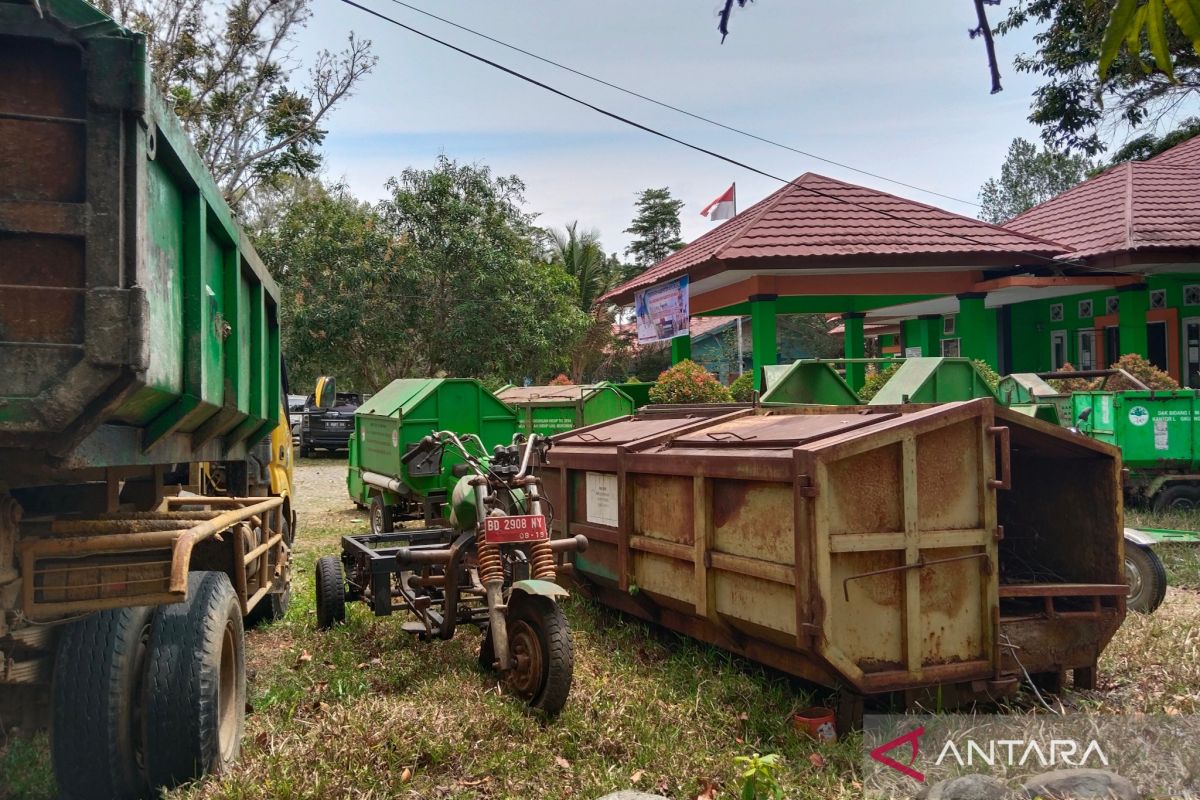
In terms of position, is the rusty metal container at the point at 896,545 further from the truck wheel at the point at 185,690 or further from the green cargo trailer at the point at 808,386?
the truck wheel at the point at 185,690

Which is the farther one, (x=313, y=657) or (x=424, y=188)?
(x=424, y=188)

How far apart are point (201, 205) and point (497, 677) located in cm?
313

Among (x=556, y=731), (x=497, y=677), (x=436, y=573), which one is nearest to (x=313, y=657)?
(x=436, y=573)

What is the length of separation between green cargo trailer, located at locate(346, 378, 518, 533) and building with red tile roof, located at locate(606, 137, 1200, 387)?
13.8 feet

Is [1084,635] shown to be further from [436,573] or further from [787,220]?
[787,220]

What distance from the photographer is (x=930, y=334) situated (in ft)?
68.0

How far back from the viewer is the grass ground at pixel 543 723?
4.14 meters

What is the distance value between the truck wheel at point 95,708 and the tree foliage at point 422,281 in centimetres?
2089

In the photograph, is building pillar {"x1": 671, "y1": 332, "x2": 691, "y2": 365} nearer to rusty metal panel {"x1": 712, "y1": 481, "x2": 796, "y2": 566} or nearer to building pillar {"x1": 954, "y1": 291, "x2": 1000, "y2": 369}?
building pillar {"x1": 954, "y1": 291, "x2": 1000, "y2": 369}

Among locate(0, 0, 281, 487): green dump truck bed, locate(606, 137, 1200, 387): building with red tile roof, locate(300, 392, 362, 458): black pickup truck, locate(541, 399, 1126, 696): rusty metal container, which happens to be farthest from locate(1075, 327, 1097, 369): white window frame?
locate(0, 0, 281, 487): green dump truck bed

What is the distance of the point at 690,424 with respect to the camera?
262 inches

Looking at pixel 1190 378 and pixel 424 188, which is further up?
pixel 424 188

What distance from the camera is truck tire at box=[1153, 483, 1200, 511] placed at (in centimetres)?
1110

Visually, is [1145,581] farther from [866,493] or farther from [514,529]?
[514,529]
